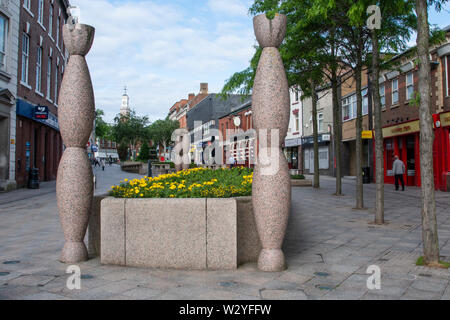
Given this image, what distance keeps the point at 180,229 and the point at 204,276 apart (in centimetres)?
65

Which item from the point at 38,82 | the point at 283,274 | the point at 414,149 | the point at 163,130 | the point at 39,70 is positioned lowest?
the point at 283,274

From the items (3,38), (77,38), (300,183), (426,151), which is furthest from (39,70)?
(426,151)

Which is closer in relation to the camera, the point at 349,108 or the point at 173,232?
the point at 173,232

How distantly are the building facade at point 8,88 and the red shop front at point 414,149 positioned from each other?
19109 mm

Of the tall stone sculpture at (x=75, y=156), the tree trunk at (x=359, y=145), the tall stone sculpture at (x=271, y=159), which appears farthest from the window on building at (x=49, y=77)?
the tall stone sculpture at (x=271, y=159)

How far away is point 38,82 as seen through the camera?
22.6 meters

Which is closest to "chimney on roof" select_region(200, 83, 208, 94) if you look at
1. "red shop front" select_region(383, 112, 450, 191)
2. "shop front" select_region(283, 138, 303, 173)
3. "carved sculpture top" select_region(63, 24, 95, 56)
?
"shop front" select_region(283, 138, 303, 173)

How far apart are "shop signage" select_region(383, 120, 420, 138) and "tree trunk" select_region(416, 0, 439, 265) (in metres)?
15.7

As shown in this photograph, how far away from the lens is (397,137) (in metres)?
22.6

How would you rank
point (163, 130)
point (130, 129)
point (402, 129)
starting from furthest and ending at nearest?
point (163, 130)
point (130, 129)
point (402, 129)

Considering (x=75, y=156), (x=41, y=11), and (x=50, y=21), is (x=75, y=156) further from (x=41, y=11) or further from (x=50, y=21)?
(x=50, y=21)

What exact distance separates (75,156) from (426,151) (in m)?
4.74

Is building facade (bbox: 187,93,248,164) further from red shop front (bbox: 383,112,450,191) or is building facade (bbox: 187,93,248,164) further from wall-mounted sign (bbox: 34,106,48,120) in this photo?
wall-mounted sign (bbox: 34,106,48,120)
